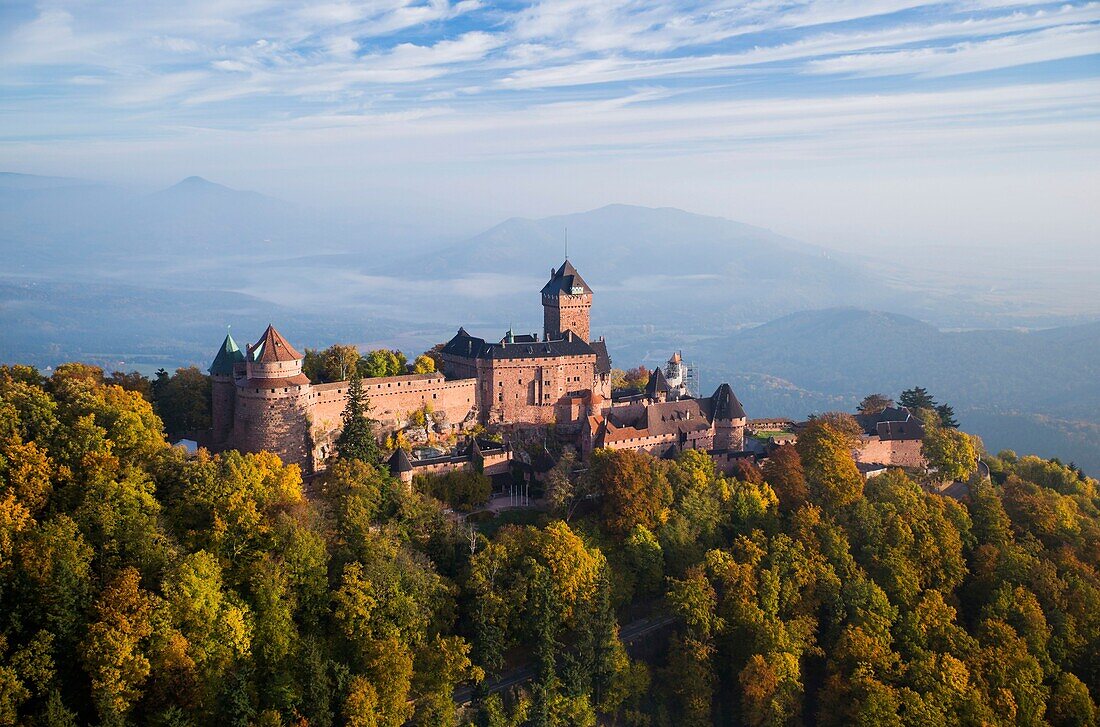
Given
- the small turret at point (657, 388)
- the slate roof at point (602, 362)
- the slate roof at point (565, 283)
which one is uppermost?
the slate roof at point (565, 283)

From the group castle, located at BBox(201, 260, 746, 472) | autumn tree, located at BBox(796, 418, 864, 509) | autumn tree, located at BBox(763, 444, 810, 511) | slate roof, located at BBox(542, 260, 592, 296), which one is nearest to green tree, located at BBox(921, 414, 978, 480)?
autumn tree, located at BBox(796, 418, 864, 509)

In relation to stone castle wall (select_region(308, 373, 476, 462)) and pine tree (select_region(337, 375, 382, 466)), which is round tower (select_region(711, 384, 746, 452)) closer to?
stone castle wall (select_region(308, 373, 476, 462))

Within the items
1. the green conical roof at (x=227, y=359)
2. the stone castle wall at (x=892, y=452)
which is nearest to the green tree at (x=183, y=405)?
the green conical roof at (x=227, y=359)

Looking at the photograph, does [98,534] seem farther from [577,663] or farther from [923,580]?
[923,580]

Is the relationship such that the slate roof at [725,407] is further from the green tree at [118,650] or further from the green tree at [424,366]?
the green tree at [118,650]

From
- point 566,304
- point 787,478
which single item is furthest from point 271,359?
point 787,478
